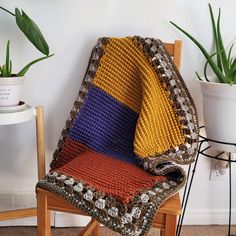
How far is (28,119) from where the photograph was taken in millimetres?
1117

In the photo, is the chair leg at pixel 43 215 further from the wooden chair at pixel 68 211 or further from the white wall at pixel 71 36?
the white wall at pixel 71 36

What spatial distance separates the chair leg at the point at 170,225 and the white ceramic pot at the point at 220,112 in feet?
1.18

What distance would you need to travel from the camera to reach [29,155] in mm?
1395

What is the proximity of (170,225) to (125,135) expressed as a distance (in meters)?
0.40

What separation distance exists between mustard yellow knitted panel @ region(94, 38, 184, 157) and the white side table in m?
0.25

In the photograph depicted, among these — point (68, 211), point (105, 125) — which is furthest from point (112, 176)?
point (105, 125)

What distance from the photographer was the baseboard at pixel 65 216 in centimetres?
142

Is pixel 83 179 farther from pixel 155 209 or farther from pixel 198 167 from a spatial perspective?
pixel 198 167

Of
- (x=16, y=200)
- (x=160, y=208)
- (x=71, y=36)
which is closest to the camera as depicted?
(x=160, y=208)

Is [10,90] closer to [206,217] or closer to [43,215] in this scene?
[43,215]

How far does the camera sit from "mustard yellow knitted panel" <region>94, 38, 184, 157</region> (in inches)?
42.1

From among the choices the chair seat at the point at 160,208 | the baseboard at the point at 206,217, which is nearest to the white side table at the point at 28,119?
the chair seat at the point at 160,208

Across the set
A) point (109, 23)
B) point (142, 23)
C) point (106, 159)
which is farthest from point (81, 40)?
point (106, 159)

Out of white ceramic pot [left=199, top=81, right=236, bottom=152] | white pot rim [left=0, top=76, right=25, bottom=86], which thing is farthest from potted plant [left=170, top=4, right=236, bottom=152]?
white pot rim [left=0, top=76, right=25, bottom=86]
